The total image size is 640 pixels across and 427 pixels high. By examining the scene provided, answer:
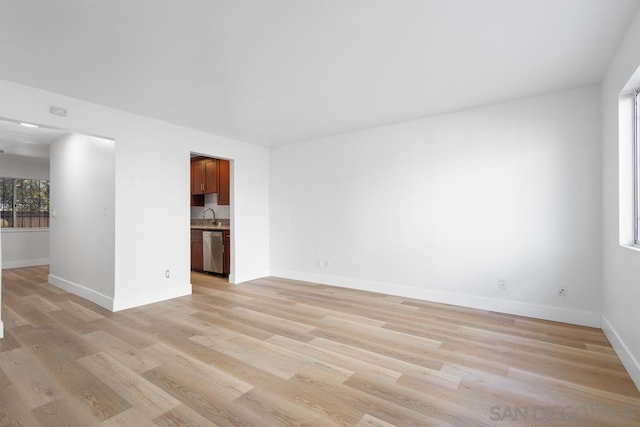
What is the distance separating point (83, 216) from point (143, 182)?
1308 millimetres

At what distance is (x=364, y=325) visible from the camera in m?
3.24

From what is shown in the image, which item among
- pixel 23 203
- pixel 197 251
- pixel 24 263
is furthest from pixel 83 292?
pixel 23 203

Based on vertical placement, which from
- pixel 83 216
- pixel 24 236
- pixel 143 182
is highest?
pixel 143 182

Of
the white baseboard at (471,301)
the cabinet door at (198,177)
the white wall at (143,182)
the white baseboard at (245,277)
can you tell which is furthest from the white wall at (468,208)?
the cabinet door at (198,177)

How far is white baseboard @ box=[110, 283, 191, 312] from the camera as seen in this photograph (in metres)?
3.72

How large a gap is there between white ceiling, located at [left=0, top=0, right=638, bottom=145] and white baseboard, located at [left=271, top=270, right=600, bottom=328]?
7.84 ft

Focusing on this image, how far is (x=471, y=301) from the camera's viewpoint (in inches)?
149

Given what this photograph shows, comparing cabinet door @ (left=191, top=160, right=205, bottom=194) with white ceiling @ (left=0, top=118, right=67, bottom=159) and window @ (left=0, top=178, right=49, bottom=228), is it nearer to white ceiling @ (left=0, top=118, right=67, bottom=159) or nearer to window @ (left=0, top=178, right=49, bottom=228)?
white ceiling @ (left=0, top=118, right=67, bottom=159)

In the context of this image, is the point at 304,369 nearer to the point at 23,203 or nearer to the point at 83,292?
the point at 83,292

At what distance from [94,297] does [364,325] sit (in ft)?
11.8

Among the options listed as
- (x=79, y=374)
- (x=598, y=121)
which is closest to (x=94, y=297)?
(x=79, y=374)

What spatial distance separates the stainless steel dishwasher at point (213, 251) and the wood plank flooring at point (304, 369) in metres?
2.02

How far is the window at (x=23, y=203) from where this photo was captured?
679cm

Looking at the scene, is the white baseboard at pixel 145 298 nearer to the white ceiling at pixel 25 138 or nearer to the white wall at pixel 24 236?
the white ceiling at pixel 25 138
